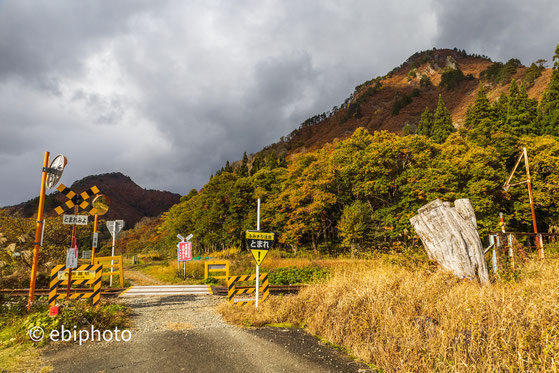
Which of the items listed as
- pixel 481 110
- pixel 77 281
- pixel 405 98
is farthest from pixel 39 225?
pixel 405 98

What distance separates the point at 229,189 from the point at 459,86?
12143 centimetres

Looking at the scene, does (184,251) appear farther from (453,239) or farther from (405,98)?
(405,98)

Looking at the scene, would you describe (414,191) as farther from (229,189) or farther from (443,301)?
(443,301)

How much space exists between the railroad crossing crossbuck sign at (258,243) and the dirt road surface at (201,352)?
1928mm

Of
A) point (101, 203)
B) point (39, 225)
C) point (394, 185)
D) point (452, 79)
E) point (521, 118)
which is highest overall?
point (452, 79)

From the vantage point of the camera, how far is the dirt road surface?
4.44 m

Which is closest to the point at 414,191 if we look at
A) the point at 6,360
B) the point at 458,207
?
the point at 458,207

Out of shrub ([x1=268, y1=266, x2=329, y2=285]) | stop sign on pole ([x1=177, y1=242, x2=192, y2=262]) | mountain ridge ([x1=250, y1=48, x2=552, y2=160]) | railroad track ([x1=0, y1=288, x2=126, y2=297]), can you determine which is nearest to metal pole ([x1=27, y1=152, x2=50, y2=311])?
railroad track ([x1=0, y1=288, x2=126, y2=297])

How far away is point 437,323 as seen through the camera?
453cm

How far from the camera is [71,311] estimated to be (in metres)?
6.28

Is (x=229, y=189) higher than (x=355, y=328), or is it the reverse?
(x=229, y=189)

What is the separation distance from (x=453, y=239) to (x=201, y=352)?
239 inches

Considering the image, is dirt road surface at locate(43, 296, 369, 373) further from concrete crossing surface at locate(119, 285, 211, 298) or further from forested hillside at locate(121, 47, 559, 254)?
forested hillside at locate(121, 47, 559, 254)

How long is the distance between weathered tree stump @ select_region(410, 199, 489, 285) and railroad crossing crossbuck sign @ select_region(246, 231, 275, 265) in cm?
404
